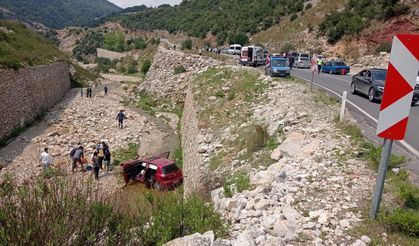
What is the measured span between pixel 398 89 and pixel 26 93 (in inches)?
1100

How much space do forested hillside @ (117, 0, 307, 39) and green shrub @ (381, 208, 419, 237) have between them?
59.9m

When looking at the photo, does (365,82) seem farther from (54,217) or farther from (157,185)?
(54,217)

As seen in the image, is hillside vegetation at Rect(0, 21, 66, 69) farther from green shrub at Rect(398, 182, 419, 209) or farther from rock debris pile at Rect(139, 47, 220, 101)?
green shrub at Rect(398, 182, 419, 209)

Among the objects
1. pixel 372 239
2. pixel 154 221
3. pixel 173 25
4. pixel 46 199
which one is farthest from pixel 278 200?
pixel 173 25

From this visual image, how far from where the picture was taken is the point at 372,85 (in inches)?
629

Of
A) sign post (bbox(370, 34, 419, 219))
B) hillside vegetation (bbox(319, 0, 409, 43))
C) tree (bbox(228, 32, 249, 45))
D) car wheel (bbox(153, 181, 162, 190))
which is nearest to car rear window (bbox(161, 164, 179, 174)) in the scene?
car wheel (bbox(153, 181, 162, 190))

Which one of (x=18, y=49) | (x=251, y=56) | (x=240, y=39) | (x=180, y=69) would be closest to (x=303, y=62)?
(x=251, y=56)

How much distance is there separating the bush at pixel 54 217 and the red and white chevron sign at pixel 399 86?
4408 millimetres

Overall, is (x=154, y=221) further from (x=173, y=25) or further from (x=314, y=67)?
(x=173, y=25)

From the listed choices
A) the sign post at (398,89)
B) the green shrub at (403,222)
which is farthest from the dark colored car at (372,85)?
the sign post at (398,89)

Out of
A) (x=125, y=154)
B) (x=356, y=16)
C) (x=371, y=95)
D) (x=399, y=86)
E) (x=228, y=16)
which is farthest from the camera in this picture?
(x=228, y=16)

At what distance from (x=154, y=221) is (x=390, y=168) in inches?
192

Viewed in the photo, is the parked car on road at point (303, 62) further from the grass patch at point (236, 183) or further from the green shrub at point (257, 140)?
the grass patch at point (236, 183)

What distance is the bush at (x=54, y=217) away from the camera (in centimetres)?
511
